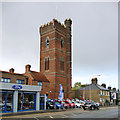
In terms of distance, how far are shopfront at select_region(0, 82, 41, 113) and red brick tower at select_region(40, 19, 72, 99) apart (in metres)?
13.4

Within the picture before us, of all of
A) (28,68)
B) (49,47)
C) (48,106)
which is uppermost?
(49,47)

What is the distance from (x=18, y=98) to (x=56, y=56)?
2074 centimetres

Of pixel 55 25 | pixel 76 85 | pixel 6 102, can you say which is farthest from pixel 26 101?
pixel 76 85

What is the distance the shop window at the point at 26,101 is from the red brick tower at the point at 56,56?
1364cm

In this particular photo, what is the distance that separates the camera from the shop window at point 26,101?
2808 cm

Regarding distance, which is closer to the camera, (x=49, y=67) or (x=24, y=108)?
(x=24, y=108)

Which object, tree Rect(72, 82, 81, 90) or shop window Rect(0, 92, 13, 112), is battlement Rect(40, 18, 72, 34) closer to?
shop window Rect(0, 92, 13, 112)

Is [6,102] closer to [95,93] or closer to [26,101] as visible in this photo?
[26,101]

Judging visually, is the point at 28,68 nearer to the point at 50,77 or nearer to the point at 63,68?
the point at 50,77

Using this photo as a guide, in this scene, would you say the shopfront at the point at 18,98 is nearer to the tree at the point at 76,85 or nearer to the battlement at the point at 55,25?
the battlement at the point at 55,25

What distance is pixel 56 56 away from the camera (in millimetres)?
46406

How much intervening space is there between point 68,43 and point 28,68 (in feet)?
55.9

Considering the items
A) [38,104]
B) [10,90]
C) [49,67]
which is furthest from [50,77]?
[10,90]

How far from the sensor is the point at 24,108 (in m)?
28.6
